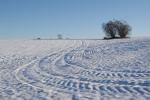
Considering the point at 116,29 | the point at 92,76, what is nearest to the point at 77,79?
the point at 92,76

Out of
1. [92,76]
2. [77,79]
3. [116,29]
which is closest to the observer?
[77,79]

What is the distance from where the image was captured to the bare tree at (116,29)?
170ft

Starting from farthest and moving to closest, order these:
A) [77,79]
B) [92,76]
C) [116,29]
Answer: [116,29] → [92,76] → [77,79]

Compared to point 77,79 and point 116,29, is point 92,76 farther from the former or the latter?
point 116,29

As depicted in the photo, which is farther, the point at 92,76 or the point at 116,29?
the point at 116,29

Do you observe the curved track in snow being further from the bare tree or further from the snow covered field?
the bare tree

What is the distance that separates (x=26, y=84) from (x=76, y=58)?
6.94 m

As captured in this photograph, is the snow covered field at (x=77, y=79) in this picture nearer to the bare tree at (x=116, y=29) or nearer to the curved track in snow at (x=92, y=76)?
the curved track in snow at (x=92, y=76)

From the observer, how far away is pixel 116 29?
5291 cm

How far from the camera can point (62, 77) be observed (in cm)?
1305

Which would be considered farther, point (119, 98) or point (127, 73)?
point (127, 73)

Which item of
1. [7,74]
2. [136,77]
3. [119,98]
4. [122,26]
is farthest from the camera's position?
[122,26]

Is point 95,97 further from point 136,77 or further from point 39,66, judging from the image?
point 39,66

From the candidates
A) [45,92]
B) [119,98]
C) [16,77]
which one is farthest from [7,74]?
[119,98]
